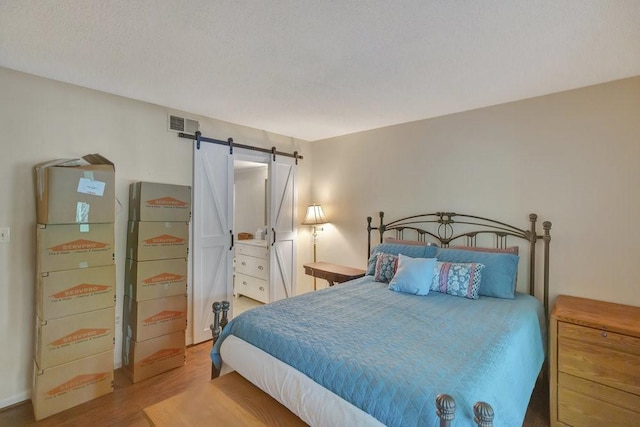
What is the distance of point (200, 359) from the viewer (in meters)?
2.98

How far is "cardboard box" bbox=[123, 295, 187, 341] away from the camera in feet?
8.54

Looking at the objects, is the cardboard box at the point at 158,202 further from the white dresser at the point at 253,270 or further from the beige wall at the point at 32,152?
the white dresser at the point at 253,270

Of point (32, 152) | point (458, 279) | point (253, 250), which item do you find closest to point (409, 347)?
point (458, 279)

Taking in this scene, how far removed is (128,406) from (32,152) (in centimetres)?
204

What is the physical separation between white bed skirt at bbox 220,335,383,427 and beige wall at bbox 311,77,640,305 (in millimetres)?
2227

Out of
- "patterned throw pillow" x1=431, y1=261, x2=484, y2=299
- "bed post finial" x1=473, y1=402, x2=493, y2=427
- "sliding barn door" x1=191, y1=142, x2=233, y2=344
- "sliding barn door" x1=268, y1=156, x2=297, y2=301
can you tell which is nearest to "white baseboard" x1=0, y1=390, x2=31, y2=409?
"sliding barn door" x1=191, y1=142, x2=233, y2=344

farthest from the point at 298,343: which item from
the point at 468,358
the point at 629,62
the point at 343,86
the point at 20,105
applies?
the point at 629,62

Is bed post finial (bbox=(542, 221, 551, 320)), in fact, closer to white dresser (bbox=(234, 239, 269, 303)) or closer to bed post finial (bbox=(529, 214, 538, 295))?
bed post finial (bbox=(529, 214, 538, 295))

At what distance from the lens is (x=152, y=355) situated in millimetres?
2664

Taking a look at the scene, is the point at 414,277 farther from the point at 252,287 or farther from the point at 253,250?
the point at 252,287

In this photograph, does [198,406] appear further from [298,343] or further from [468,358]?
[468,358]

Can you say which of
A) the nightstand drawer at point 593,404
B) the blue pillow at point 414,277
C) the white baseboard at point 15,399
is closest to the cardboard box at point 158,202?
the white baseboard at point 15,399

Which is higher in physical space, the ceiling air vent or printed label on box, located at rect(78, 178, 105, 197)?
the ceiling air vent

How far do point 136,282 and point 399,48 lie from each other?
106 inches
